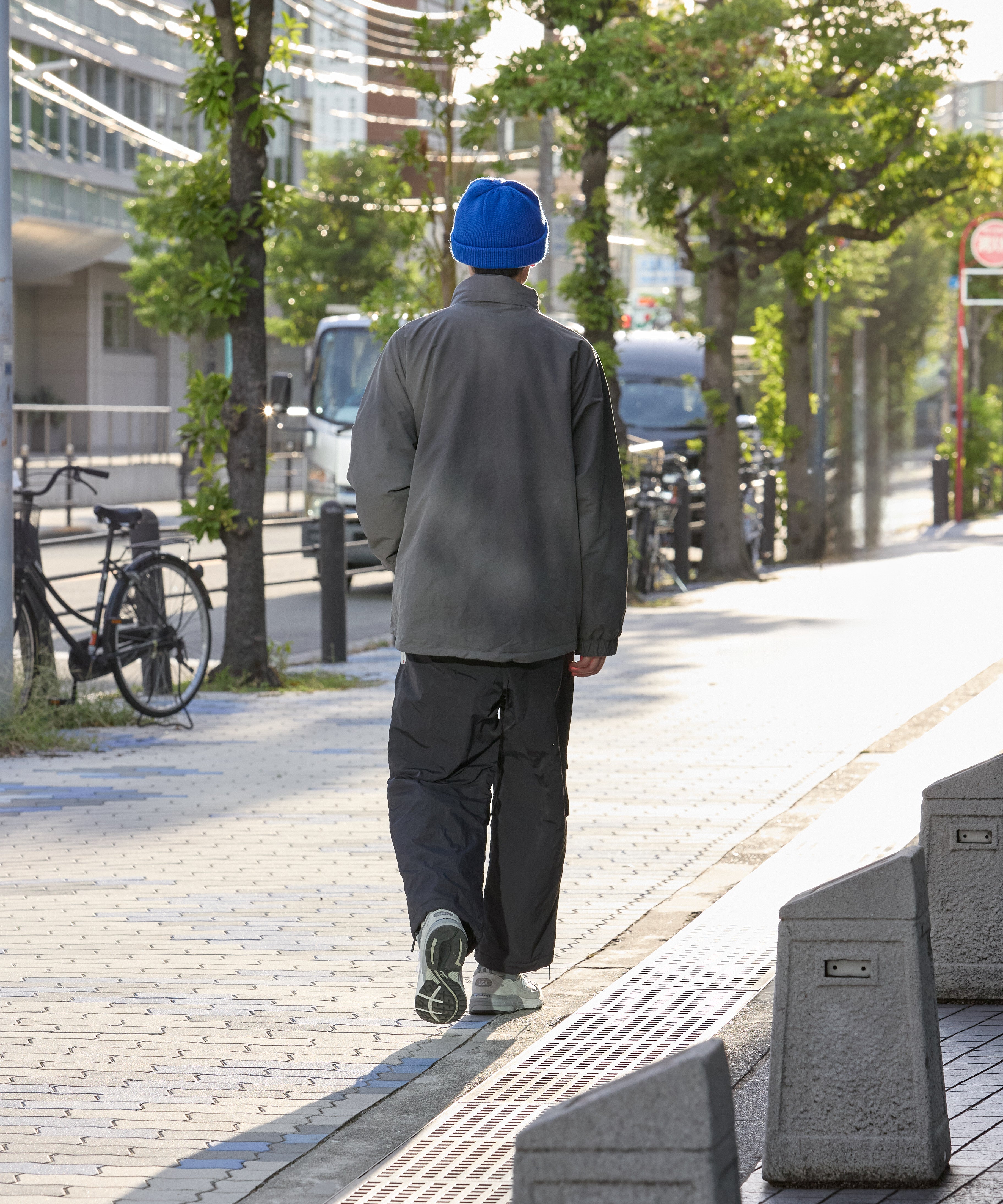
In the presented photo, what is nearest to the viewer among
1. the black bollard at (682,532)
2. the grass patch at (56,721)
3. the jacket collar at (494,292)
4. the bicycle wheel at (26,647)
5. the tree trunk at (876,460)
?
the jacket collar at (494,292)

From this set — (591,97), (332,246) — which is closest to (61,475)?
(591,97)

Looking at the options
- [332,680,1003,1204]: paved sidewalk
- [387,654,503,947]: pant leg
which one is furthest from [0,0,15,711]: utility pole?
[387,654,503,947]: pant leg

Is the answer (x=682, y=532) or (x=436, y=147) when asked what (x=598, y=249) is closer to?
(x=436, y=147)

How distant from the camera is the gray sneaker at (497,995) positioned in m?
4.71

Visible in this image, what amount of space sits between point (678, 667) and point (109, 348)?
4878 centimetres

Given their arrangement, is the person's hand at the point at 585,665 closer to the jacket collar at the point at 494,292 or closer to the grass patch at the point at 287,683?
the jacket collar at the point at 494,292

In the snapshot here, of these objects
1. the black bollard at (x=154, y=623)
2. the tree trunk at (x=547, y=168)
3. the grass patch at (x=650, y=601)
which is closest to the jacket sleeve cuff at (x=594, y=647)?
the black bollard at (x=154, y=623)

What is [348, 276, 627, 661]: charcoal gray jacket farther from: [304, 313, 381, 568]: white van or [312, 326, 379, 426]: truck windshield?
[312, 326, 379, 426]: truck windshield

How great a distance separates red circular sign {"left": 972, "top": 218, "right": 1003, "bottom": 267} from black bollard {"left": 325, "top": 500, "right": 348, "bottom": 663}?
24119mm

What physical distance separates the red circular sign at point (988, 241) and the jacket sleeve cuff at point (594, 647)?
3099 centimetres

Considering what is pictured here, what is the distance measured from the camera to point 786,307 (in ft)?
80.4

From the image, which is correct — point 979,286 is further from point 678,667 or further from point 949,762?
point 949,762

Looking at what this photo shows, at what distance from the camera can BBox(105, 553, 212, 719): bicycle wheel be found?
9.13 meters

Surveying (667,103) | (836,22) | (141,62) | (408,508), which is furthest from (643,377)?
(141,62)
